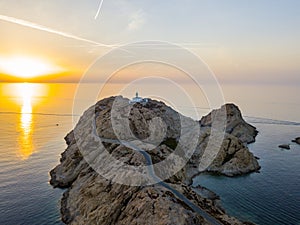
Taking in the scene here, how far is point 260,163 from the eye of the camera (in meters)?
110

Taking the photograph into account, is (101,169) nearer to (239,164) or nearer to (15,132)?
(239,164)

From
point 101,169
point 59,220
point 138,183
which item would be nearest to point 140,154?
point 101,169

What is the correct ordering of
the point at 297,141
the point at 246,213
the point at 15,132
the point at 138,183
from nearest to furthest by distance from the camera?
the point at 138,183 < the point at 246,213 < the point at 297,141 < the point at 15,132

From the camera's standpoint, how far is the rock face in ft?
156

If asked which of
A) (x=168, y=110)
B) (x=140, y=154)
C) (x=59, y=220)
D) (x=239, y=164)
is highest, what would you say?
(x=168, y=110)

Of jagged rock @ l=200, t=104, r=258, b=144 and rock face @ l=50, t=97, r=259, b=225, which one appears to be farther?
jagged rock @ l=200, t=104, r=258, b=144

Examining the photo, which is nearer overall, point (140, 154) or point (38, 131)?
point (140, 154)

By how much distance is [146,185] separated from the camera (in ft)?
178

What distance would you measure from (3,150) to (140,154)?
3492 inches

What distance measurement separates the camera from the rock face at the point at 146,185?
47500mm

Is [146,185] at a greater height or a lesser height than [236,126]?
lesser

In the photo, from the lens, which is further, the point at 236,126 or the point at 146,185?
the point at 236,126

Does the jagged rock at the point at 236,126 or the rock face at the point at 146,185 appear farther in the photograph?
the jagged rock at the point at 236,126

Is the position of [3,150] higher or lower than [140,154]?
lower
